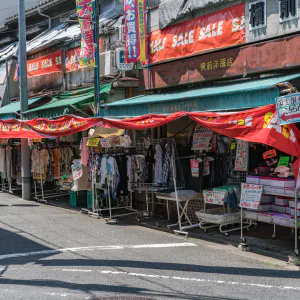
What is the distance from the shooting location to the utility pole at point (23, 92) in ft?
54.4

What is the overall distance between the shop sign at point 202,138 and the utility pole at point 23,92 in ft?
25.4

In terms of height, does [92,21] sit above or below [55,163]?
above

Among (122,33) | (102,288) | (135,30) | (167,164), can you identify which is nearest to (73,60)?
(122,33)

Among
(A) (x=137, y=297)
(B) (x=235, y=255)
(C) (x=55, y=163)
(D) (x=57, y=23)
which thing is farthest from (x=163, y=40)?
(D) (x=57, y=23)

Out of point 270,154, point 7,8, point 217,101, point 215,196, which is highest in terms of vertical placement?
point 7,8

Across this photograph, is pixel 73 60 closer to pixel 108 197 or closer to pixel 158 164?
pixel 108 197

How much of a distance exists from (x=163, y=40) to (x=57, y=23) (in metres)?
12.3

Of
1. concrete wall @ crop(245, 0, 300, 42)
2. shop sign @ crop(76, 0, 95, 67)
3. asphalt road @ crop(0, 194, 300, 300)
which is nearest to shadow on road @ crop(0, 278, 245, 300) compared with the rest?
asphalt road @ crop(0, 194, 300, 300)

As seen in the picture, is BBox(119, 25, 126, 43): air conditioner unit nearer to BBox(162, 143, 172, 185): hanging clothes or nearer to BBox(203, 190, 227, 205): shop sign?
BBox(162, 143, 172, 185): hanging clothes

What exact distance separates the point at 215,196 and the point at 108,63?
6618mm

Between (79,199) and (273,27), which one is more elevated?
(273,27)

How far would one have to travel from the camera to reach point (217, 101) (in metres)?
9.63

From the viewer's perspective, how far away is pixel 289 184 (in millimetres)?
8930

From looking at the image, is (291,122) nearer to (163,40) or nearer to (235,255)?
(235,255)
